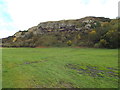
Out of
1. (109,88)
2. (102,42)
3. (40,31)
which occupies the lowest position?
(109,88)

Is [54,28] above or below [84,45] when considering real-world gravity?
above

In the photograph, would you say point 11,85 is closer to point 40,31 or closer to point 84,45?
point 84,45

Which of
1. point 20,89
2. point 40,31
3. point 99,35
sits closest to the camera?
point 20,89

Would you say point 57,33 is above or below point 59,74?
above

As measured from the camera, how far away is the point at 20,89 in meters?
6.98

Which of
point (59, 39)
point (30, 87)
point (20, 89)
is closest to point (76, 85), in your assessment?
point (30, 87)

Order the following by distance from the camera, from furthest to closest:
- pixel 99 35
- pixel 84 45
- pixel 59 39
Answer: pixel 59 39 < pixel 84 45 < pixel 99 35

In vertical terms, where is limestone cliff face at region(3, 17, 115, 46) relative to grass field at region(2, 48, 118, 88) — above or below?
above

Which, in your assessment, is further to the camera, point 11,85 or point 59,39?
Result: point 59,39

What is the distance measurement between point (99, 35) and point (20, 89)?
5596 centimetres

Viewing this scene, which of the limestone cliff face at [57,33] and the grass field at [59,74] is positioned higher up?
the limestone cliff face at [57,33]

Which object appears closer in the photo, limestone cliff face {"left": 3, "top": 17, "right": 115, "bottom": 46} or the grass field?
the grass field

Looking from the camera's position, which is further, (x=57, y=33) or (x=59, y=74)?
(x=57, y=33)

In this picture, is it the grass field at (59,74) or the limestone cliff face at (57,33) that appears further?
the limestone cliff face at (57,33)
